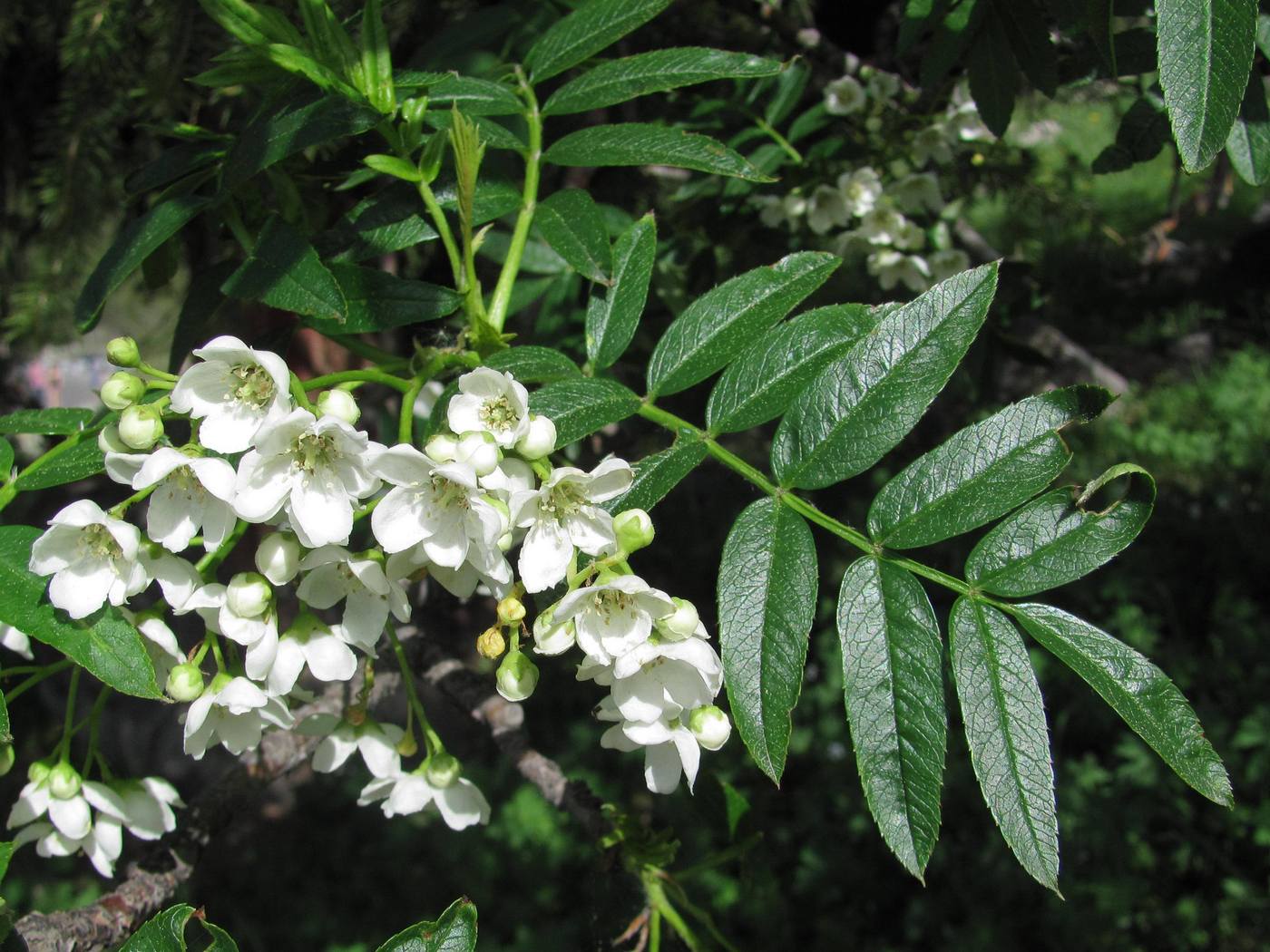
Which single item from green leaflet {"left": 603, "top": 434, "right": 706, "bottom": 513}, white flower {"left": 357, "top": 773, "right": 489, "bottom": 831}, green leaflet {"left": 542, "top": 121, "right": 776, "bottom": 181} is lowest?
white flower {"left": 357, "top": 773, "right": 489, "bottom": 831}

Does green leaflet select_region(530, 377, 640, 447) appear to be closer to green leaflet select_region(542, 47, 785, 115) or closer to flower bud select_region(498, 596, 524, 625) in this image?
flower bud select_region(498, 596, 524, 625)

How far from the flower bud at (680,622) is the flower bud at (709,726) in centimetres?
11

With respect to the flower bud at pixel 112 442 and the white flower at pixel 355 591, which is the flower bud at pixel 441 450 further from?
the flower bud at pixel 112 442

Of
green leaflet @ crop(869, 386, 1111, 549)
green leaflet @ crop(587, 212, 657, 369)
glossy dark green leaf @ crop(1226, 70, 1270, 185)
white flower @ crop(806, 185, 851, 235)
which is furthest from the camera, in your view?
white flower @ crop(806, 185, 851, 235)

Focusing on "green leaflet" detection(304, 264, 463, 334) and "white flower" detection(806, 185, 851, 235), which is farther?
"white flower" detection(806, 185, 851, 235)

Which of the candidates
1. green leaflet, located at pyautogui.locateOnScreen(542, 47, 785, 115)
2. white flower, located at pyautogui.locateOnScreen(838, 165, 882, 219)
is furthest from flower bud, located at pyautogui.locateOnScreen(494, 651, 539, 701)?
white flower, located at pyautogui.locateOnScreen(838, 165, 882, 219)

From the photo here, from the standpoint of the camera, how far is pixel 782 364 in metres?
1.12

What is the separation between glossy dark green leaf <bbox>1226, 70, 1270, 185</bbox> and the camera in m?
1.32

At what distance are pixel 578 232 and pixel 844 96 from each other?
0.91 m

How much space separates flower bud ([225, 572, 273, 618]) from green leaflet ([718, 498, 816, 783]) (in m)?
0.47

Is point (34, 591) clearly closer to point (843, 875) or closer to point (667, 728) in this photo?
point (667, 728)

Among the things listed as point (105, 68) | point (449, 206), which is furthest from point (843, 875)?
point (105, 68)

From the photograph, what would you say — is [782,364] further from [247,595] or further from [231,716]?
[231,716]

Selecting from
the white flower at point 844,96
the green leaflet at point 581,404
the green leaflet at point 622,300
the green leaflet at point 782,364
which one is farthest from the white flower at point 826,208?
the green leaflet at point 581,404
